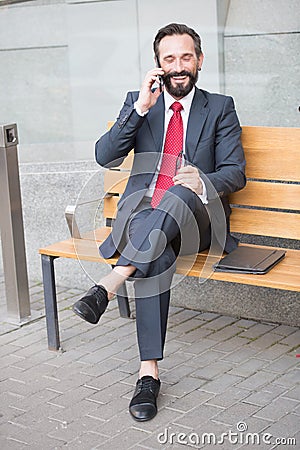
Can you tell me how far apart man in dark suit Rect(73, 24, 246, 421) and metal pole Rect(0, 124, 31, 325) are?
2.07ft

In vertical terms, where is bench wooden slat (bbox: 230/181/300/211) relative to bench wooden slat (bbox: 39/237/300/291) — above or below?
above

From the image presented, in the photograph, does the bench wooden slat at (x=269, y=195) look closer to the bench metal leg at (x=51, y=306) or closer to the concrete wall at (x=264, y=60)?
the concrete wall at (x=264, y=60)

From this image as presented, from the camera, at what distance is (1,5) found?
5742mm

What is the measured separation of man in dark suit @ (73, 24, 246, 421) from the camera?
12.8ft

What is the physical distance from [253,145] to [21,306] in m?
1.62

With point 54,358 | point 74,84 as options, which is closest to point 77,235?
point 54,358

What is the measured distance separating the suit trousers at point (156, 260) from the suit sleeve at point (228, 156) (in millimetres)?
183

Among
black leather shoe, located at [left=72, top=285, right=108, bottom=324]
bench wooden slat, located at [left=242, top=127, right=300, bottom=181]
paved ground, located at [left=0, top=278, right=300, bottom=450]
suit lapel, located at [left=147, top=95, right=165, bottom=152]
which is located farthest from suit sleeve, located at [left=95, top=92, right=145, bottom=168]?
paved ground, located at [left=0, top=278, right=300, bottom=450]

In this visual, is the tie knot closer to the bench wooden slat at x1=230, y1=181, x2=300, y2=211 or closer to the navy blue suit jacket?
the navy blue suit jacket

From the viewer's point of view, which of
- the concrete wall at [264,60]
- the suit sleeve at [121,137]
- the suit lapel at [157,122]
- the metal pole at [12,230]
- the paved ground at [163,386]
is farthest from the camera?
the concrete wall at [264,60]

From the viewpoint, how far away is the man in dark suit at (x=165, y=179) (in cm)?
390

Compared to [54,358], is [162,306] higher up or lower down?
higher up

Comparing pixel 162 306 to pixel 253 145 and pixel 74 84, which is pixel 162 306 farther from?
pixel 74 84

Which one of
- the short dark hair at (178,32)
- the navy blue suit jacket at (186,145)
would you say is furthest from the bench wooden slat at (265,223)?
the short dark hair at (178,32)
